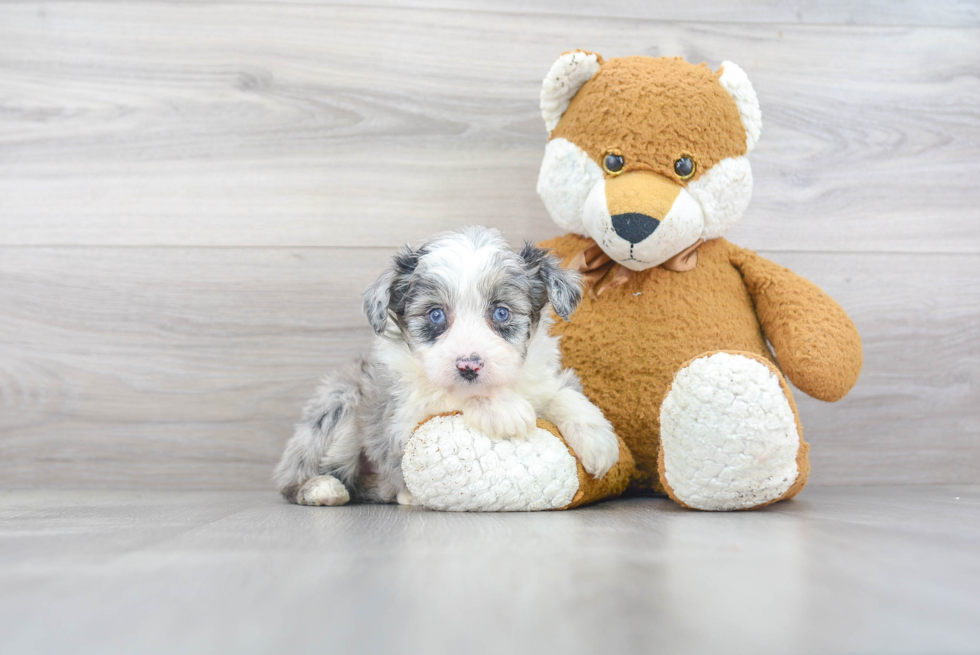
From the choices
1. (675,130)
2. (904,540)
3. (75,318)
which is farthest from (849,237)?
(75,318)

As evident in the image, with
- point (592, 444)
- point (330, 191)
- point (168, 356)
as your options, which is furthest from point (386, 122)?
point (592, 444)

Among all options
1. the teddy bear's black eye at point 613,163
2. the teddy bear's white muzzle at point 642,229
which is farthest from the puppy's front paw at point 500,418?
the teddy bear's black eye at point 613,163

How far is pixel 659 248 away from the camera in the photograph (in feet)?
4.68

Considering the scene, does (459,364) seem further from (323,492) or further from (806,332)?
(806,332)

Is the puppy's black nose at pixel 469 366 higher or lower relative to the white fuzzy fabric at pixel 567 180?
lower

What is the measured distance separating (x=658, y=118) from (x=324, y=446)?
976 millimetres

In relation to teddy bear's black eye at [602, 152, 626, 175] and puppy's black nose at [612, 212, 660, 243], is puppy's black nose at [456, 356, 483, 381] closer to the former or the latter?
puppy's black nose at [612, 212, 660, 243]

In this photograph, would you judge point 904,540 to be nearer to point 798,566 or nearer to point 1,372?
point 798,566

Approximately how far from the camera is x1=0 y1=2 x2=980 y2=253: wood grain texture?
1902mm

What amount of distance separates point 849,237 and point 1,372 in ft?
7.65

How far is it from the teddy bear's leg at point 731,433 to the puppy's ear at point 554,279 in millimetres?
254

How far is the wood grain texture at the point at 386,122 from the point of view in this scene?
6.24ft

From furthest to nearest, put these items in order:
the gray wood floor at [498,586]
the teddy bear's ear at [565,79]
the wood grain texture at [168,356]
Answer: the wood grain texture at [168,356] < the teddy bear's ear at [565,79] < the gray wood floor at [498,586]

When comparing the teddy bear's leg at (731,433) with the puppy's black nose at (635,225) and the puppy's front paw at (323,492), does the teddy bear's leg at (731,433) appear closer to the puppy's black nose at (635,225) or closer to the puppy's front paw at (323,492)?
the puppy's black nose at (635,225)
